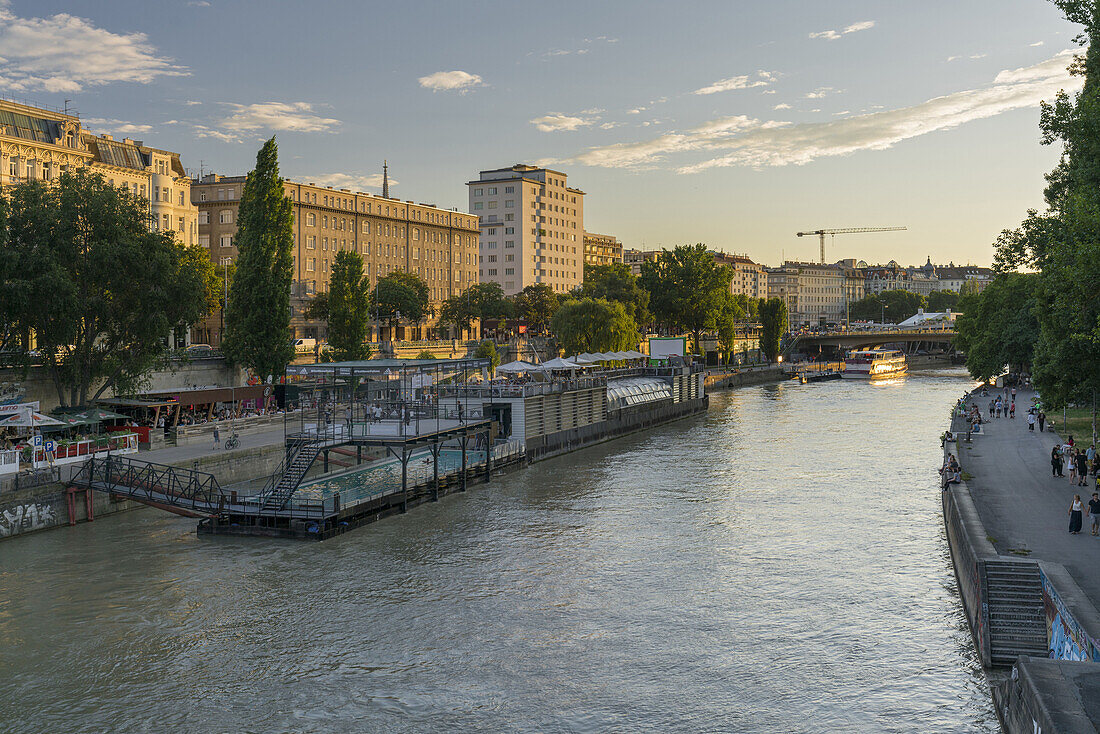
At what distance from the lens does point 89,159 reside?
280ft

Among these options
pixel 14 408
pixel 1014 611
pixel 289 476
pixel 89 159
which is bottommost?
pixel 1014 611

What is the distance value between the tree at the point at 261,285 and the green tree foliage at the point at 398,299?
4397 cm

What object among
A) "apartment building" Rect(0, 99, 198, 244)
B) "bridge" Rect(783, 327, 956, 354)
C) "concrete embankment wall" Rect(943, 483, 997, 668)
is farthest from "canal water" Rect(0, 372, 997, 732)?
"bridge" Rect(783, 327, 956, 354)

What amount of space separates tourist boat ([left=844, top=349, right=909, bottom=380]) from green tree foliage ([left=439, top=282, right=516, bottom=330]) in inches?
2053

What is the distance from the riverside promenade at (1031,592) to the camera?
15305mm

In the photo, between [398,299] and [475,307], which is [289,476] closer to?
[398,299]

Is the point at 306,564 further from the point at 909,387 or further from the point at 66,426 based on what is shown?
the point at 909,387

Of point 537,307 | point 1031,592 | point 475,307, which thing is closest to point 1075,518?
point 1031,592

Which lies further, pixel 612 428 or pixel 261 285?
pixel 612 428

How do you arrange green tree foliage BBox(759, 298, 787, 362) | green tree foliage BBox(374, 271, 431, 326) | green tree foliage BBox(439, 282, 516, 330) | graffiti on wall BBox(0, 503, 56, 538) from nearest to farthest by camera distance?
graffiti on wall BBox(0, 503, 56, 538) → green tree foliage BBox(374, 271, 431, 326) → green tree foliage BBox(439, 282, 516, 330) → green tree foliage BBox(759, 298, 787, 362)

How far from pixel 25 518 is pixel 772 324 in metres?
132

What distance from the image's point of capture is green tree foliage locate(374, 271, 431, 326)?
362 ft

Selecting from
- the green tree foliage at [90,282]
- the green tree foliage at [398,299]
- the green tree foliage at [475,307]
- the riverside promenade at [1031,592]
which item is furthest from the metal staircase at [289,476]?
the green tree foliage at [475,307]

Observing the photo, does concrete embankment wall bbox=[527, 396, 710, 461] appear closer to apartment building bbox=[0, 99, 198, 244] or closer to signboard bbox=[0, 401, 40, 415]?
signboard bbox=[0, 401, 40, 415]
